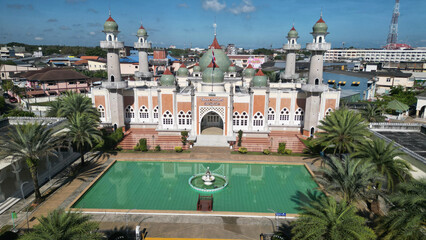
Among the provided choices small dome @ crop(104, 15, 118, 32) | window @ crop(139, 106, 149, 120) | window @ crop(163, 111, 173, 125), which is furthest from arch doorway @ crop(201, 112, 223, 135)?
small dome @ crop(104, 15, 118, 32)

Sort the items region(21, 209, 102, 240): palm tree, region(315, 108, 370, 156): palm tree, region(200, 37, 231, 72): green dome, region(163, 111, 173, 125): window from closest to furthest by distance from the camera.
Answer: region(21, 209, 102, 240): palm tree
region(315, 108, 370, 156): palm tree
region(163, 111, 173, 125): window
region(200, 37, 231, 72): green dome

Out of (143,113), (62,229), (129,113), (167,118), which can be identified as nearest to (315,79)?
(167,118)

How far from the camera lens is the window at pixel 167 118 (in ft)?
102

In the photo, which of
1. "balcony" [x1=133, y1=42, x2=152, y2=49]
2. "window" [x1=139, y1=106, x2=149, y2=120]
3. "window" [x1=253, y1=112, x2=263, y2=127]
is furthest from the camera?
"balcony" [x1=133, y1=42, x2=152, y2=49]

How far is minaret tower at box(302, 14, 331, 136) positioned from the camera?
88.9 ft

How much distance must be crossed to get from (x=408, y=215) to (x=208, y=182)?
12.5m

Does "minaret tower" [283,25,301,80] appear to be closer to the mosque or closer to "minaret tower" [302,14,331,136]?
the mosque

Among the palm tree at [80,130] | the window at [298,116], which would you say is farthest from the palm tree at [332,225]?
the window at [298,116]

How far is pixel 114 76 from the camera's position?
95.9 ft

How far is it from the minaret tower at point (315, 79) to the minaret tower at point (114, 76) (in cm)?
2019

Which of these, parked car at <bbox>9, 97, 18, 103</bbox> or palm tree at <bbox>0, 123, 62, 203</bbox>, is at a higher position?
palm tree at <bbox>0, 123, 62, 203</bbox>

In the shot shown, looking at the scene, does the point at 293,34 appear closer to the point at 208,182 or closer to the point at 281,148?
the point at 281,148

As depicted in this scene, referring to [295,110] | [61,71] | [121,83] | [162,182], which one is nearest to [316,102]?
[295,110]

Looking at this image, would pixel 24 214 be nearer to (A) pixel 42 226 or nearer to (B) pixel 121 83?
(A) pixel 42 226
